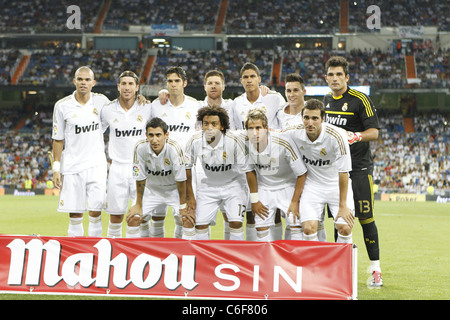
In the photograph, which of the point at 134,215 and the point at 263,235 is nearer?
the point at 263,235

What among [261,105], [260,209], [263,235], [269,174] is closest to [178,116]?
[261,105]

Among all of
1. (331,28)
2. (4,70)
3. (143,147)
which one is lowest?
(143,147)

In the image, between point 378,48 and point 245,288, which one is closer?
point 245,288

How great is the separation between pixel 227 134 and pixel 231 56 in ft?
113

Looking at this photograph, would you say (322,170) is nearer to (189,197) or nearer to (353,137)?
(353,137)

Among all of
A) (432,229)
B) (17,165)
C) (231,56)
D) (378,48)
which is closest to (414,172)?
(378,48)

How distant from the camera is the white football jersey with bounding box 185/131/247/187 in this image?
6.58 m

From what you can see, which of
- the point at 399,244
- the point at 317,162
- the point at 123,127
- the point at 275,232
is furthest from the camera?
the point at 399,244

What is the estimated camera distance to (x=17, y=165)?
113ft

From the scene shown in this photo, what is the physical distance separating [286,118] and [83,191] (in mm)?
2885

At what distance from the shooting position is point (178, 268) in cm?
557

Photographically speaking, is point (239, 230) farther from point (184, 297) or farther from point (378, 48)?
point (378, 48)

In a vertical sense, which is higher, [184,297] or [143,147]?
[143,147]

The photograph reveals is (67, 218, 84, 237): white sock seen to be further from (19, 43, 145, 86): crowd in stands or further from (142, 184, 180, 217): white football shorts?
(19, 43, 145, 86): crowd in stands
